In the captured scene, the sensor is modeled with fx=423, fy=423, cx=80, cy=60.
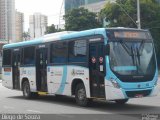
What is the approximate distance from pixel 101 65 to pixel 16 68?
8492mm

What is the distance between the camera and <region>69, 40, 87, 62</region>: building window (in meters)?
16.1

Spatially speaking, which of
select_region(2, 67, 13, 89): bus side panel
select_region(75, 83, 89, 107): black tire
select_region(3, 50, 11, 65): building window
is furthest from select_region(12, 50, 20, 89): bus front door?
select_region(75, 83, 89, 107): black tire

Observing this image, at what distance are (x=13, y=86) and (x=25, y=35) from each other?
82576 mm

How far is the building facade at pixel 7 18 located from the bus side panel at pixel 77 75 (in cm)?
5440

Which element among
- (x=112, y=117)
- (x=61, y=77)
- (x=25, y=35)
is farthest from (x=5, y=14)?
(x=112, y=117)

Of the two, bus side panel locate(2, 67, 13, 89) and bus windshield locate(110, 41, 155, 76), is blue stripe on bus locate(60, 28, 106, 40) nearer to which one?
bus windshield locate(110, 41, 155, 76)

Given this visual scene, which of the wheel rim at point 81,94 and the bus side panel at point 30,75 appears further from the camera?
the bus side panel at point 30,75

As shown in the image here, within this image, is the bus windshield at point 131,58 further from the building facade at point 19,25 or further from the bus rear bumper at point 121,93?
the building facade at point 19,25

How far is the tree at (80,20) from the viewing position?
7031 cm

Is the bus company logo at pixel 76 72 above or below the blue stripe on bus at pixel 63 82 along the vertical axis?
above

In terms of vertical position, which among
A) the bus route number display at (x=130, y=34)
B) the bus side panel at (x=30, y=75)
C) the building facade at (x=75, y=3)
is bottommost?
the bus side panel at (x=30, y=75)

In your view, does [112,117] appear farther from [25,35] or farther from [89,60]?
[25,35]

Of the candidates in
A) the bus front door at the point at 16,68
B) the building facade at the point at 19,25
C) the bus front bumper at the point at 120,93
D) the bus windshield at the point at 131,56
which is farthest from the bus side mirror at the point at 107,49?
the building facade at the point at 19,25

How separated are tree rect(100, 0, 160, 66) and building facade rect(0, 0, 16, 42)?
1992 cm
